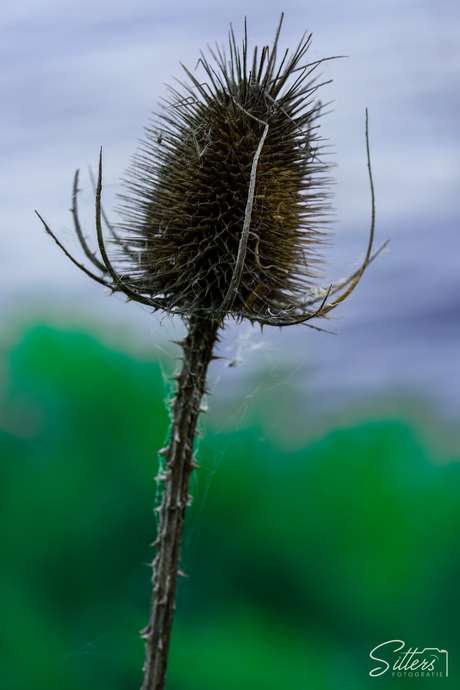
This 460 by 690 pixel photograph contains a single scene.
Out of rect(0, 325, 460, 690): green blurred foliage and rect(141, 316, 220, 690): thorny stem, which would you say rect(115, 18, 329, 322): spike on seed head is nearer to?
rect(141, 316, 220, 690): thorny stem

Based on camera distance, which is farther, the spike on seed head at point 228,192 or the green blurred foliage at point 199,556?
the green blurred foliage at point 199,556

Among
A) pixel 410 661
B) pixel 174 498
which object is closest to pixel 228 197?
pixel 174 498

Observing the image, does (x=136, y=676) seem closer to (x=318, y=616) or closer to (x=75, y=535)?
(x=75, y=535)

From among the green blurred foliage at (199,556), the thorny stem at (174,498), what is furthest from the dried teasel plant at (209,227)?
the green blurred foliage at (199,556)

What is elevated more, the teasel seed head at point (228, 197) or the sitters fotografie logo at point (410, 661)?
the teasel seed head at point (228, 197)

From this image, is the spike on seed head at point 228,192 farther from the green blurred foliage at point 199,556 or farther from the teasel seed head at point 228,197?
the green blurred foliage at point 199,556

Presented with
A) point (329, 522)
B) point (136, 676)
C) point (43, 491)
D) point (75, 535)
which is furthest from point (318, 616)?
point (43, 491)
